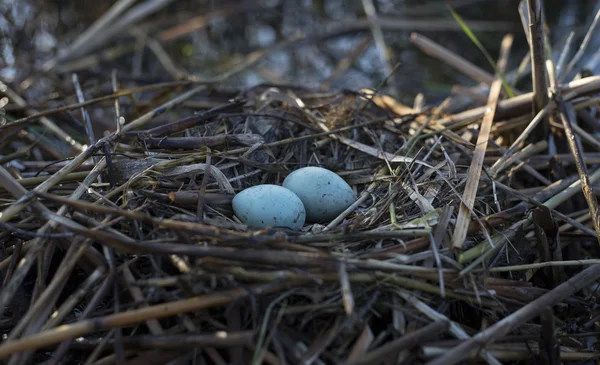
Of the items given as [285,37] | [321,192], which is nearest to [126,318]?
[321,192]

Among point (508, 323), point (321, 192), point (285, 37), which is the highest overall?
point (285, 37)

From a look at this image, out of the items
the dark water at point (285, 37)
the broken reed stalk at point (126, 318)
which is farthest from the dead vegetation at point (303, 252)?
the dark water at point (285, 37)

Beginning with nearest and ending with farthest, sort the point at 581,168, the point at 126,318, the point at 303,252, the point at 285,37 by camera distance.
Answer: the point at 126,318 < the point at 303,252 < the point at 581,168 < the point at 285,37

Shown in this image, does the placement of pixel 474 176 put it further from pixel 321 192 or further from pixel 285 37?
pixel 285 37

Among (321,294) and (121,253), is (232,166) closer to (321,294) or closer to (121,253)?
(121,253)

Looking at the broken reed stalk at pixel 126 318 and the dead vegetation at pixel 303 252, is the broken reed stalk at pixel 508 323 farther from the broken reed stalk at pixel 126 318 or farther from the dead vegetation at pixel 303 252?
the broken reed stalk at pixel 126 318

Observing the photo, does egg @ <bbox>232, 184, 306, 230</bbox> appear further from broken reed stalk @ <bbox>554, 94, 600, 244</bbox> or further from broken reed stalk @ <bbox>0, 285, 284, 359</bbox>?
broken reed stalk @ <bbox>554, 94, 600, 244</bbox>

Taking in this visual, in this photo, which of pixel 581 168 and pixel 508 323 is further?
pixel 581 168

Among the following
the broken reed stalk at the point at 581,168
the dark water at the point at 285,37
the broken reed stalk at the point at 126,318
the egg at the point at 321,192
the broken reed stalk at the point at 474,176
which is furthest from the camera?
the dark water at the point at 285,37
